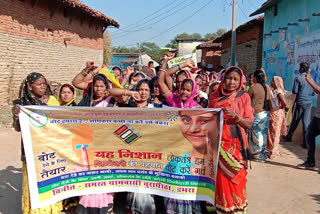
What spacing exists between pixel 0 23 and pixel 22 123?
738cm

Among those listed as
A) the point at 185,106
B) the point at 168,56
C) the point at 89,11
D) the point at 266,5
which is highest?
the point at 89,11

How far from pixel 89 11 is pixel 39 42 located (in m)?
3.64

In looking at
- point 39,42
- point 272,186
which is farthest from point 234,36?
point 272,186

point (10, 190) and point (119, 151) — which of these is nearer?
point (119, 151)

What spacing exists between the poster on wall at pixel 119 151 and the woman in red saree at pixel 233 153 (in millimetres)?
185

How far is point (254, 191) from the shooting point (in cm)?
418

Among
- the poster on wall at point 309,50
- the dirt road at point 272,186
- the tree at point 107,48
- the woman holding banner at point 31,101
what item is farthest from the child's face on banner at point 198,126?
the tree at point 107,48

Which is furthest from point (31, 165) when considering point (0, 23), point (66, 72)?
point (66, 72)

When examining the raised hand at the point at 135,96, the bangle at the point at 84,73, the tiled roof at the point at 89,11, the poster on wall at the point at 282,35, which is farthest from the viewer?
the tiled roof at the point at 89,11

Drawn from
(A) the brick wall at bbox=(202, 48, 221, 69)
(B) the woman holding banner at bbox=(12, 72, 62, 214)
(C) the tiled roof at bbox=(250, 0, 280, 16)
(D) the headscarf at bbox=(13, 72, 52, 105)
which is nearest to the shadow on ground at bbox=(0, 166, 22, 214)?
(B) the woman holding banner at bbox=(12, 72, 62, 214)

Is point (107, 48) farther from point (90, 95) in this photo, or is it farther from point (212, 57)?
point (90, 95)

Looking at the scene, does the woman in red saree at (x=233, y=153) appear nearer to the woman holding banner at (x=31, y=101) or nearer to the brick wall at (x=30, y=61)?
the woman holding banner at (x=31, y=101)

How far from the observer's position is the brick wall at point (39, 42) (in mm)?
9141

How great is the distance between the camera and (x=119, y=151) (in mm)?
3051
